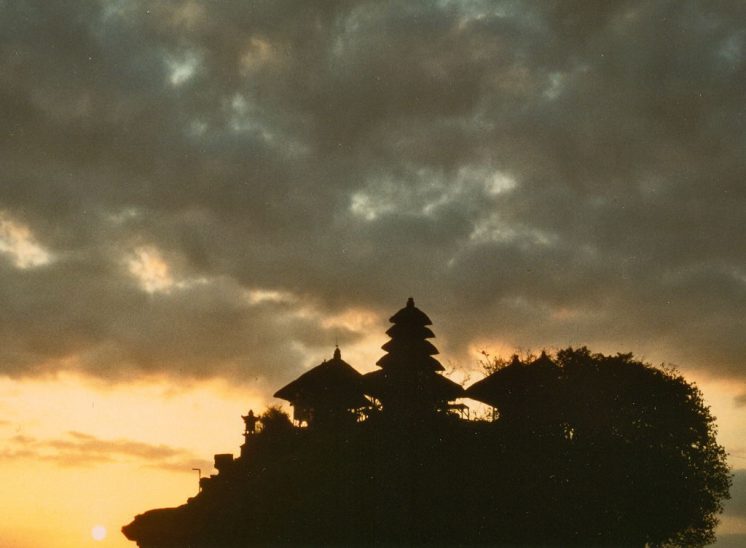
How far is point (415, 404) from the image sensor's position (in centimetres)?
4150

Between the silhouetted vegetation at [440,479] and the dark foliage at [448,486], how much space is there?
0.23ft

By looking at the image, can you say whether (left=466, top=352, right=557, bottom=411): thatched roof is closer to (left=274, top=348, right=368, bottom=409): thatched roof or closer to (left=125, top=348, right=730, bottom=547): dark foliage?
(left=125, top=348, right=730, bottom=547): dark foliage

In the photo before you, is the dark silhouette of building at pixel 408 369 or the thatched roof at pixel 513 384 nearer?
the dark silhouette of building at pixel 408 369

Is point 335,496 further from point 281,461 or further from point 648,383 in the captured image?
point 648,383

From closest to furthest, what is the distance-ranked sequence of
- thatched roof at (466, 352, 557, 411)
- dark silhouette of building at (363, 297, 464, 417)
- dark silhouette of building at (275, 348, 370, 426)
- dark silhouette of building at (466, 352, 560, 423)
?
dark silhouette of building at (363, 297, 464, 417) → dark silhouette of building at (466, 352, 560, 423) → thatched roof at (466, 352, 557, 411) → dark silhouette of building at (275, 348, 370, 426)

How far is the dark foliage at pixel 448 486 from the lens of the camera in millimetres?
39188

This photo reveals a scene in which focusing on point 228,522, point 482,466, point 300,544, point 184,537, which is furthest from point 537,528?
point 184,537

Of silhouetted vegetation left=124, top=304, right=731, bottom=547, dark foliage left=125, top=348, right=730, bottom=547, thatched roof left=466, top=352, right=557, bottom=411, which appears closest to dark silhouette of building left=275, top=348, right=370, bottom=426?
silhouetted vegetation left=124, top=304, right=731, bottom=547

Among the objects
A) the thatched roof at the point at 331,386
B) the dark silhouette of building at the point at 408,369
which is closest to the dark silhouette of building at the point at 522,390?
the dark silhouette of building at the point at 408,369

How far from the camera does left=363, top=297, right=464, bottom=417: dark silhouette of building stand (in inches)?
1641

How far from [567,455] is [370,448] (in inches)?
499

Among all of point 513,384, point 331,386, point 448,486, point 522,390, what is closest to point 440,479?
point 448,486

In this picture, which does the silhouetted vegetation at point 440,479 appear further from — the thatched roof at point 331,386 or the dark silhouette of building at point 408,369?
the thatched roof at point 331,386

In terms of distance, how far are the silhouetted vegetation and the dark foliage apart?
0.23 ft
